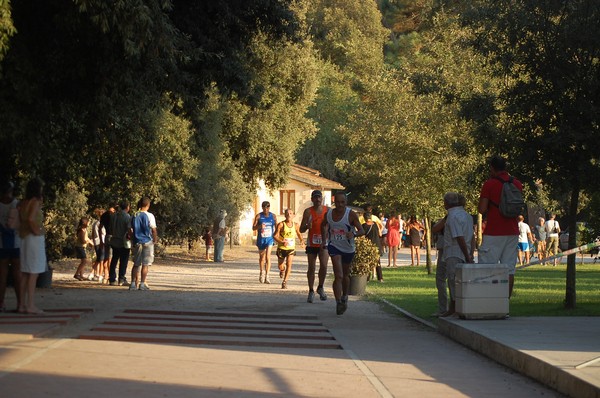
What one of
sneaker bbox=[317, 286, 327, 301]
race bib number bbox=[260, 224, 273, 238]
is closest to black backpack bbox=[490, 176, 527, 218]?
sneaker bbox=[317, 286, 327, 301]

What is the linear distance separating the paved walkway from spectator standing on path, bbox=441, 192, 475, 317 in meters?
0.84

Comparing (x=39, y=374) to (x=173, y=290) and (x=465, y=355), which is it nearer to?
(x=465, y=355)

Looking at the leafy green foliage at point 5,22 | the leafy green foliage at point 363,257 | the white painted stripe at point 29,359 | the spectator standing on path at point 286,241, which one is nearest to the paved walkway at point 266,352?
the white painted stripe at point 29,359

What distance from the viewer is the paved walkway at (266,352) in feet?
30.5

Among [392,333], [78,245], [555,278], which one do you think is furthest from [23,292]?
[555,278]

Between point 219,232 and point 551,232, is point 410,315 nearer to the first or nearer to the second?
point 551,232

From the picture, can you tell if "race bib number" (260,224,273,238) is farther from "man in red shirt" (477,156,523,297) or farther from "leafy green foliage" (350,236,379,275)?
"man in red shirt" (477,156,523,297)

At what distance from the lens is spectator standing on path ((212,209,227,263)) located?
130 feet

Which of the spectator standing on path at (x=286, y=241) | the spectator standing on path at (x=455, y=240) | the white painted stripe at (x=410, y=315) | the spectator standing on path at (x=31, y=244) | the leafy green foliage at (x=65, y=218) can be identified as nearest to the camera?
the spectator standing on path at (x=455, y=240)

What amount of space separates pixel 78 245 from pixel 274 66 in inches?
685

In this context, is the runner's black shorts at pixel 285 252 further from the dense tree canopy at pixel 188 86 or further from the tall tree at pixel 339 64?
the tall tree at pixel 339 64

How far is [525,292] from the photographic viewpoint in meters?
22.6

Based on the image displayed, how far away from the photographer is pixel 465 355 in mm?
12078

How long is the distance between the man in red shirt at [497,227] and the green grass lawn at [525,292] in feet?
6.92
